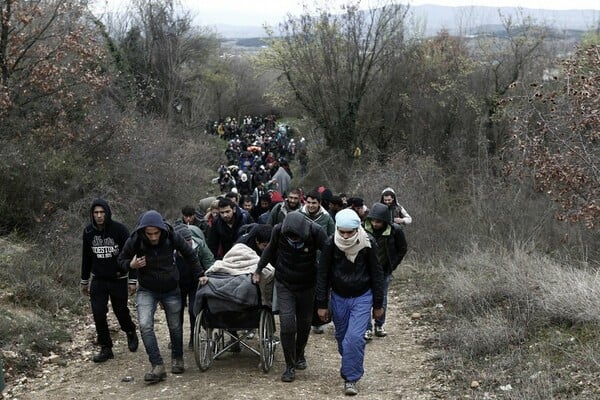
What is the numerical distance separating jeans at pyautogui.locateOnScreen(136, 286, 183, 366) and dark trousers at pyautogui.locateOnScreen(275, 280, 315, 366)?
3.55 ft

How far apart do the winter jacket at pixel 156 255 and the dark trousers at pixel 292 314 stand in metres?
1.05

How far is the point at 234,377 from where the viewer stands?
7168mm

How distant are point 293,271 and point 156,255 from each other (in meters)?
1.35

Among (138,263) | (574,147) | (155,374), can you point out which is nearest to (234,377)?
(155,374)

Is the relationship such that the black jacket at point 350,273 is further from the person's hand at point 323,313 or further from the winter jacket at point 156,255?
the winter jacket at point 156,255

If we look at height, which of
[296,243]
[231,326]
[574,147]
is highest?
[574,147]

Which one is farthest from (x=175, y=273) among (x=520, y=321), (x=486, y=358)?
(x=520, y=321)

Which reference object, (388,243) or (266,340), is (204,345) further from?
(388,243)

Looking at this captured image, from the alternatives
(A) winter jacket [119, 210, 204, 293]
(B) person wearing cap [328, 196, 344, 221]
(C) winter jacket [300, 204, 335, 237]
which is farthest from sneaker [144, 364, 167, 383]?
(B) person wearing cap [328, 196, 344, 221]

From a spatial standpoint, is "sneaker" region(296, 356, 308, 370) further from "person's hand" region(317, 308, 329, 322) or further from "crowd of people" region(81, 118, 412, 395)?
"person's hand" region(317, 308, 329, 322)

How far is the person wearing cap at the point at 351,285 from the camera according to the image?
644cm

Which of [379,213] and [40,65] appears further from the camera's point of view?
[40,65]

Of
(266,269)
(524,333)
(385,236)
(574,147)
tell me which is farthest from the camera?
(574,147)

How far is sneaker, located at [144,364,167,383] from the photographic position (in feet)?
23.3
